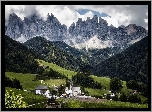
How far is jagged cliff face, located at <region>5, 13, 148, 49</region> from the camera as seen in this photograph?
63.0ft

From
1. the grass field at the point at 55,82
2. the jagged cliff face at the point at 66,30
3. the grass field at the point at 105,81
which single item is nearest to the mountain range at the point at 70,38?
the jagged cliff face at the point at 66,30

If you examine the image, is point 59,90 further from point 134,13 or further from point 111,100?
point 134,13

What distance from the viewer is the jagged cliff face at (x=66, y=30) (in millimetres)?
19188

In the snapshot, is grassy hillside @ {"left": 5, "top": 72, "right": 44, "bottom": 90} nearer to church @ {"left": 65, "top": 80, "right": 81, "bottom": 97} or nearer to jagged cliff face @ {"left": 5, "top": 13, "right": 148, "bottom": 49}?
church @ {"left": 65, "top": 80, "right": 81, "bottom": 97}

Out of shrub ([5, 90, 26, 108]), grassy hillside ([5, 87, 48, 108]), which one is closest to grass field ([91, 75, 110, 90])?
grassy hillside ([5, 87, 48, 108])

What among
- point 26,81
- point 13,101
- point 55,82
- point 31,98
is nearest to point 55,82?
point 55,82

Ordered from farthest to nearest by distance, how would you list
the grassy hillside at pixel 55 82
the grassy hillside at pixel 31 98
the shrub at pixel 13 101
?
1. the grassy hillside at pixel 55 82
2. the grassy hillside at pixel 31 98
3. the shrub at pixel 13 101

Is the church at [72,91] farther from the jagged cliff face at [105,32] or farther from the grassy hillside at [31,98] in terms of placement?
the jagged cliff face at [105,32]

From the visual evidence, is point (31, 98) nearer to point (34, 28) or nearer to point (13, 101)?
point (13, 101)

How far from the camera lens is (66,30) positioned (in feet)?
70.0

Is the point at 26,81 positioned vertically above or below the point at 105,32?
below

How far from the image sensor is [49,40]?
71.2ft
